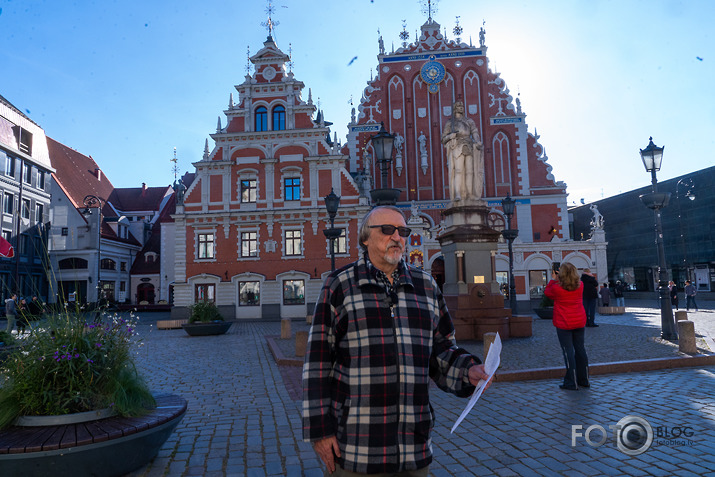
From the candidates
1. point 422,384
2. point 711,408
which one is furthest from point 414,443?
point 711,408

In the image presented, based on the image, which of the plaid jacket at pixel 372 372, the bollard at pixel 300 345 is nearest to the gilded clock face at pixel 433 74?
the bollard at pixel 300 345

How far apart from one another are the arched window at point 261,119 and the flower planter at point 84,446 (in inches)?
1032

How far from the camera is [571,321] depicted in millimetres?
6621

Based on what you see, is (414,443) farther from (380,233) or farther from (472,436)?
(472,436)

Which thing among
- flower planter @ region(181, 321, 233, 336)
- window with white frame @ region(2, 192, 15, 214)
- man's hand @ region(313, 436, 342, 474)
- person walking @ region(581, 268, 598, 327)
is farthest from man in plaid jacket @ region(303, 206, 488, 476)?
window with white frame @ region(2, 192, 15, 214)

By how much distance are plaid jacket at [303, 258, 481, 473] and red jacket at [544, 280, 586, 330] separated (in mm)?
4703

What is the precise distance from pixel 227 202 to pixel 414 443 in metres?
27.3

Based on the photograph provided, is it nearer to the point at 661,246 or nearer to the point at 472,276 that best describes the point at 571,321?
the point at 472,276

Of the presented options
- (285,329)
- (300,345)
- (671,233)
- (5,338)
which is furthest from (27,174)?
(671,233)

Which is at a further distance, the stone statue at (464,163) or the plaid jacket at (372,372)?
the stone statue at (464,163)

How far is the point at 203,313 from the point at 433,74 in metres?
24.3

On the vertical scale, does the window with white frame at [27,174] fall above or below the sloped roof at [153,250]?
above

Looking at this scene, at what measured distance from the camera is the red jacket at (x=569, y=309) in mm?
6617

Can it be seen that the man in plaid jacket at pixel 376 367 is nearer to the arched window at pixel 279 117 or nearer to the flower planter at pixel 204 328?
the flower planter at pixel 204 328
